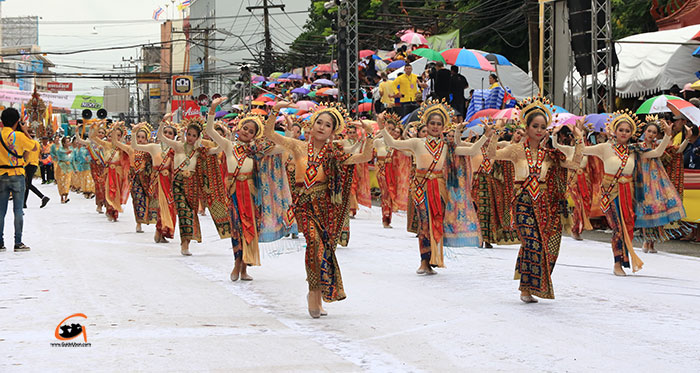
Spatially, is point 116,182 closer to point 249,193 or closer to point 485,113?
point 485,113

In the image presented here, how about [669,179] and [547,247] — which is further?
[669,179]

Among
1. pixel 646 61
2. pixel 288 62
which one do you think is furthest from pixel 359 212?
pixel 288 62

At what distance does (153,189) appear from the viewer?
1509cm

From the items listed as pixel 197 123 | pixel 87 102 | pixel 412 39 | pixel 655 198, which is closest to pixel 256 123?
pixel 197 123

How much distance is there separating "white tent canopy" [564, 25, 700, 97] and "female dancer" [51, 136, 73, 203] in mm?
16479

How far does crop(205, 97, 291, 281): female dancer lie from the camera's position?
33.6ft

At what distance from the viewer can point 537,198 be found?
8.77m

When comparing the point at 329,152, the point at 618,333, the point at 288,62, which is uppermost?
the point at 288,62

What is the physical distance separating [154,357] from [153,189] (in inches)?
359

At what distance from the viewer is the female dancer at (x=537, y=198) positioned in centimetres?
859

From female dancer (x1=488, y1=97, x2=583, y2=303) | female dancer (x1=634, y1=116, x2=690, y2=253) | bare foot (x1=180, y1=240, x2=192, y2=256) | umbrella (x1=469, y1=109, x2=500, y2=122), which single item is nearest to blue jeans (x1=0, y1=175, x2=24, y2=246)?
bare foot (x1=180, y1=240, x2=192, y2=256)

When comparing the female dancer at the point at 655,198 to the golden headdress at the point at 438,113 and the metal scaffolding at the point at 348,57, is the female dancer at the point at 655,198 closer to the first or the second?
the golden headdress at the point at 438,113

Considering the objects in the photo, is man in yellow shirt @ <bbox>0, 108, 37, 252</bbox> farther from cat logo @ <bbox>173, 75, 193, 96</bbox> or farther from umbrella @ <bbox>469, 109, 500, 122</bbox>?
cat logo @ <bbox>173, 75, 193, 96</bbox>

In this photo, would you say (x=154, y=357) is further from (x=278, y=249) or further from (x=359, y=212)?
(x=359, y=212)
